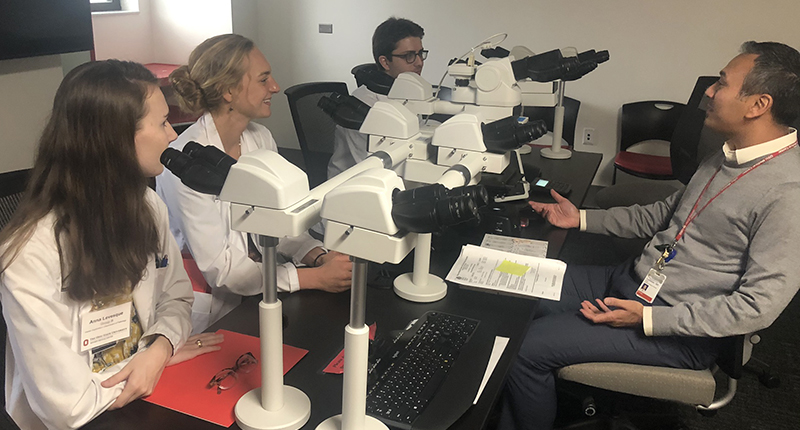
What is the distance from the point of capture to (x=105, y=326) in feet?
3.75

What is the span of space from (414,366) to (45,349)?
655mm

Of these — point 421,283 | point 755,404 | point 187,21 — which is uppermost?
point 187,21

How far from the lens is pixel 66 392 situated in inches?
38.9

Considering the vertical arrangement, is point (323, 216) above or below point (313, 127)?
above

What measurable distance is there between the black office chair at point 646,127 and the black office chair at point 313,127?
7.16 ft

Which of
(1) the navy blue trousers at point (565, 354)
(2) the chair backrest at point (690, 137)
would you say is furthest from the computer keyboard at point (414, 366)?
(2) the chair backrest at point (690, 137)

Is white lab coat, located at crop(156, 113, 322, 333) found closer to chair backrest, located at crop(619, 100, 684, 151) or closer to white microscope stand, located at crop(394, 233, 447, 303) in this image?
white microscope stand, located at crop(394, 233, 447, 303)

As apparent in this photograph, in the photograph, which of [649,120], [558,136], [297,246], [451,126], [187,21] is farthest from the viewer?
[187,21]

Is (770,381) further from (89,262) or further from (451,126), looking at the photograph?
(89,262)

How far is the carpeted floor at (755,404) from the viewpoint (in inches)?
81.8

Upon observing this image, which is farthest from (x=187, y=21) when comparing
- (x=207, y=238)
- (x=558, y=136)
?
(x=207, y=238)

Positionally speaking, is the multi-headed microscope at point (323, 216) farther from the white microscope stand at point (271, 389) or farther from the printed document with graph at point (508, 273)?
the printed document with graph at point (508, 273)

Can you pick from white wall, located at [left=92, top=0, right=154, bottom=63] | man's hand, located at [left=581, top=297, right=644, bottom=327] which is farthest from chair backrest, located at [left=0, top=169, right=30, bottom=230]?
white wall, located at [left=92, top=0, right=154, bottom=63]

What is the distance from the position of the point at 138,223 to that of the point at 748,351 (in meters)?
1.59
